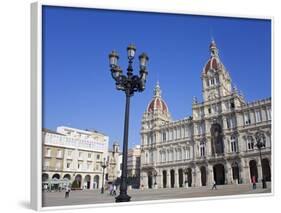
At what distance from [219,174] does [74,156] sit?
3018 mm

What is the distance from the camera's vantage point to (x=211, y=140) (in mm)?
8398

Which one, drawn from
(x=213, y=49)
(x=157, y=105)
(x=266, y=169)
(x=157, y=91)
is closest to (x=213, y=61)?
(x=213, y=49)

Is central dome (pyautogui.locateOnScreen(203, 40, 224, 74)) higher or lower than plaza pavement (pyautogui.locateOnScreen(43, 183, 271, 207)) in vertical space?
higher

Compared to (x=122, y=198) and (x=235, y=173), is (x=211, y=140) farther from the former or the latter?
(x=122, y=198)

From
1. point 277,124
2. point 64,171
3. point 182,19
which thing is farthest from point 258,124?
point 64,171

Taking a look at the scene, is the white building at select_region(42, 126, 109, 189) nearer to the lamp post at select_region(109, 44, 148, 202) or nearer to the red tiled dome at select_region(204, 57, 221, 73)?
the lamp post at select_region(109, 44, 148, 202)

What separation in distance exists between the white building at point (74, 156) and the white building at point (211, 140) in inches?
39.9

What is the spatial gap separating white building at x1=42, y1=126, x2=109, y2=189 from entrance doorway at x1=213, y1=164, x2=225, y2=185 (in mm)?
2285

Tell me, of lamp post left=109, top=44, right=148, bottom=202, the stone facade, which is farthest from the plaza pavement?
lamp post left=109, top=44, right=148, bottom=202

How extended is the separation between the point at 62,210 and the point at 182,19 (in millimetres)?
3642

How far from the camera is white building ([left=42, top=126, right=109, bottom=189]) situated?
630 cm

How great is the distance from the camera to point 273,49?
808 centimetres

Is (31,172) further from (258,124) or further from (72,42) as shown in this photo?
(258,124)

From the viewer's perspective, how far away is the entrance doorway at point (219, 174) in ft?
26.3
